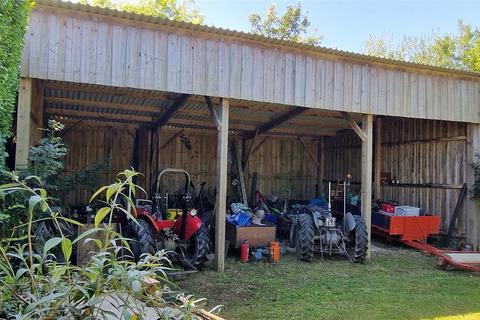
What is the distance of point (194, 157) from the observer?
1130 centimetres

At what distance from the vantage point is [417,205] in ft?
30.2

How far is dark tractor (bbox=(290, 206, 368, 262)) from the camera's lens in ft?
21.6

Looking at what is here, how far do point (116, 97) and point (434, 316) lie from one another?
256 inches

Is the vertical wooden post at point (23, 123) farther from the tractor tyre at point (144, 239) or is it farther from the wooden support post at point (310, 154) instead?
the wooden support post at point (310, 154)

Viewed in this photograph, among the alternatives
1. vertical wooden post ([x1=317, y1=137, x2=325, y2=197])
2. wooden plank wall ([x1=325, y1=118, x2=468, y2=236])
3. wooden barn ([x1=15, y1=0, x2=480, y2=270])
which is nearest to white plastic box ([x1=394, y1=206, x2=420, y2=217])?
wooden barn ([x1=15, y1=0, x2=480, y2=270])

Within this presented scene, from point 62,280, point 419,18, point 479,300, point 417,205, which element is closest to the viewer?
point 62,280

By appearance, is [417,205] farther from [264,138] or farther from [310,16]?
[310,16]

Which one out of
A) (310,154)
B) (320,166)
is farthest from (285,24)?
(320,166)

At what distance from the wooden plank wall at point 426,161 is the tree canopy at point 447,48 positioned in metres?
11.2

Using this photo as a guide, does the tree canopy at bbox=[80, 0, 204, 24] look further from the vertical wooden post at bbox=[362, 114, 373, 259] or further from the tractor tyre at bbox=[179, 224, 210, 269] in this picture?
the tractor tyre at bbox=[179, 224, 210, 269]

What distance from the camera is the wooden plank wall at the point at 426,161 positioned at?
8383mm

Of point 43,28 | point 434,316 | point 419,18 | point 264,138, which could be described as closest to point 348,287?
point 434,316

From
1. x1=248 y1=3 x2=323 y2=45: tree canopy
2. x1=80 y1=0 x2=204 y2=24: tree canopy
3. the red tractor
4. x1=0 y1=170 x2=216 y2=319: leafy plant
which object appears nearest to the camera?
x1=0 y1=170 x2=216 y2=319: leafy plant

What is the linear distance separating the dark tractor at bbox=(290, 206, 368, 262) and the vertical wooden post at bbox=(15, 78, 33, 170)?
4.30 m
